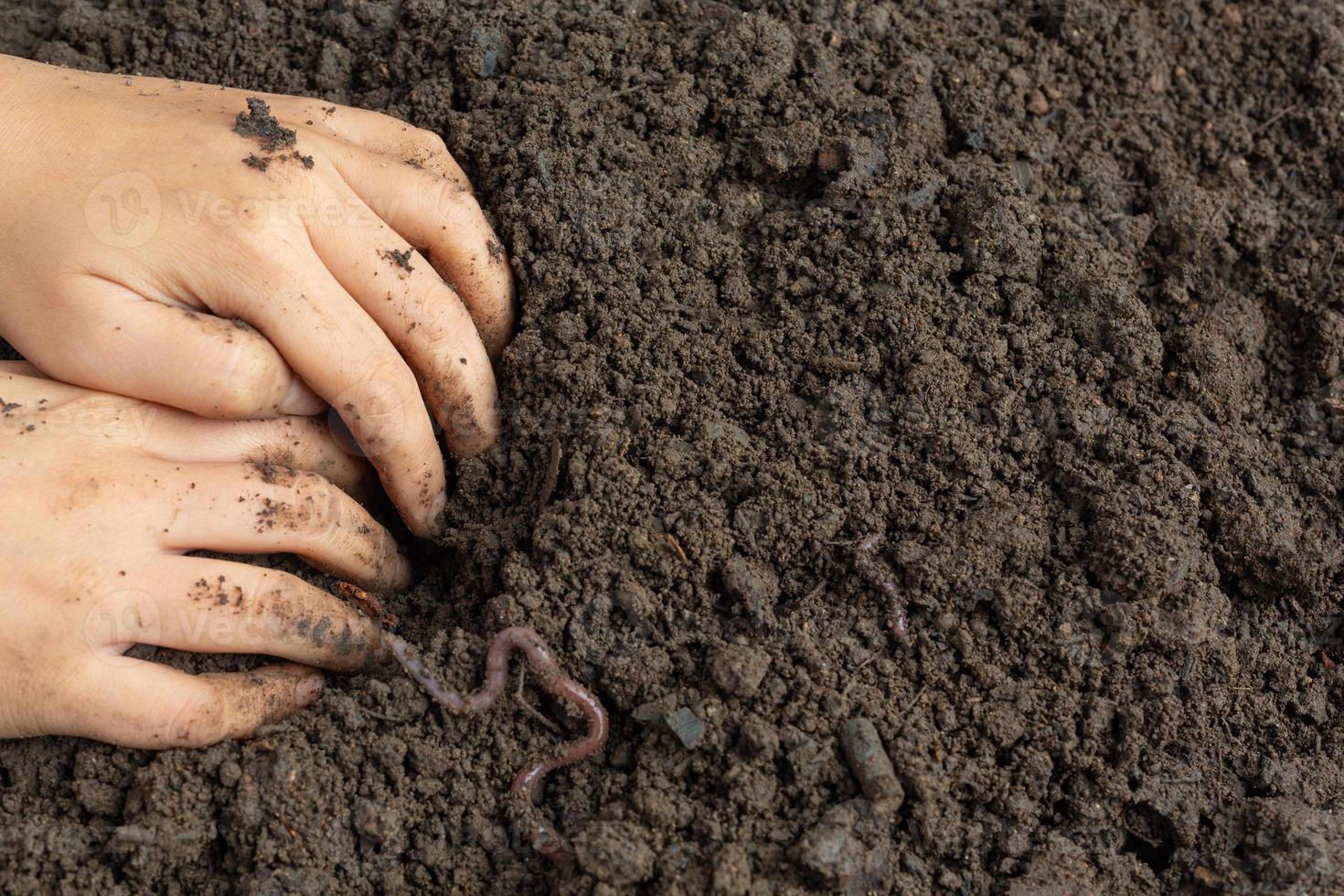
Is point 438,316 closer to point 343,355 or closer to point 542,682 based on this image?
point 343,355

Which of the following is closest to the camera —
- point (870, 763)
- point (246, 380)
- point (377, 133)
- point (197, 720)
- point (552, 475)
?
point (870, 763)

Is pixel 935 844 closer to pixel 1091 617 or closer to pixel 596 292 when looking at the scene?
pixel 1091 617

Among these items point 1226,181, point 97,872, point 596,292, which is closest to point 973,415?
point 596,292

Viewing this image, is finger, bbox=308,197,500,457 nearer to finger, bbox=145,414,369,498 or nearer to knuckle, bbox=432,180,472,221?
knuckle, bbox=432,180,472,221

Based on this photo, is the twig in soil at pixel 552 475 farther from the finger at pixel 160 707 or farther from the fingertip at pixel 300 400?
the finger at pixel 160 707

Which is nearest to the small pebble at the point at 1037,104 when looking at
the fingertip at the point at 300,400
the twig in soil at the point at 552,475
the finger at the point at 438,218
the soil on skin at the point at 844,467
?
the soil on skin at the point at 844,467

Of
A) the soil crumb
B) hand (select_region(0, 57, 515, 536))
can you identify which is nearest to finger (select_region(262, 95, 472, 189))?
hand (select_region(0, 57, 515, 536))

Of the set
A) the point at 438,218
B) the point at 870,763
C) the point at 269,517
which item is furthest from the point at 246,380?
the point at 870,763
